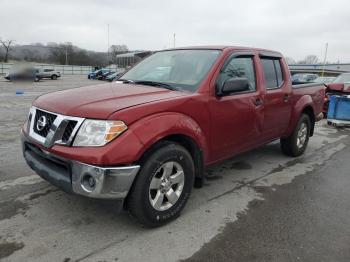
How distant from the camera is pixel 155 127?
2.89m

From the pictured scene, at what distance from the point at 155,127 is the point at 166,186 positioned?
640mm

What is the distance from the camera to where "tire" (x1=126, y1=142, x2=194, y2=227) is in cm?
288

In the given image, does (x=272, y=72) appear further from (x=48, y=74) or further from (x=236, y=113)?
(x=48, y=74)

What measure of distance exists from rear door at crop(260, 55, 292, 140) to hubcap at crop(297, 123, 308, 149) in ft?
2.18

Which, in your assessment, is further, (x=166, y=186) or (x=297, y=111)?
(x=297, y=111)

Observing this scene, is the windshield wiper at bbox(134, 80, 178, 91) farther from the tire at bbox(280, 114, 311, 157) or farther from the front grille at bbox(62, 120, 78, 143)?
the tire at bbox(280, 114, 311, 157)

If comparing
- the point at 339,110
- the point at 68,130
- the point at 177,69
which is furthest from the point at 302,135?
the point at 68,130

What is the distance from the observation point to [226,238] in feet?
9.93

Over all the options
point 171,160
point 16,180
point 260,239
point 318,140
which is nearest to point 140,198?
point 171,160

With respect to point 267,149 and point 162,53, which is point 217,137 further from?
point 267,149

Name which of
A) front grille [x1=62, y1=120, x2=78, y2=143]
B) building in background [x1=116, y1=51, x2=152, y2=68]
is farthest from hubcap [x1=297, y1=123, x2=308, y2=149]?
front grille [x1=62, y1=120, x2=78, y2=143]

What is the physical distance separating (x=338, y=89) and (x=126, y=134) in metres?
9.52

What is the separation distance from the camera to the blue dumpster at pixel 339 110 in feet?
29.3

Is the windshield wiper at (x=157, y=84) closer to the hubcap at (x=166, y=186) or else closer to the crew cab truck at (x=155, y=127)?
the crew cab truck at (x=155, y=127)
